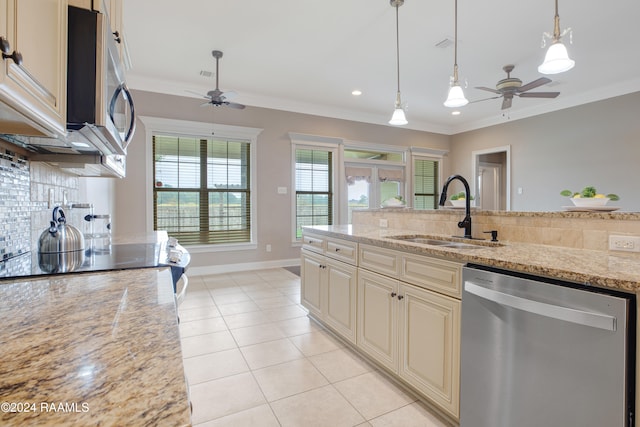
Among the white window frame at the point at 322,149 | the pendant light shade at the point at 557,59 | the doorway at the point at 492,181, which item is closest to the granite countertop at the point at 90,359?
the pendant light shade at the point at 557,59

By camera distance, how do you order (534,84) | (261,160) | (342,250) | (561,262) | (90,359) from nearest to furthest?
(90,359), (561,262), (342,250), (534,84), (261,160)

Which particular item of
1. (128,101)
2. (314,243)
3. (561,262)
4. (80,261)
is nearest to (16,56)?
(128,101)

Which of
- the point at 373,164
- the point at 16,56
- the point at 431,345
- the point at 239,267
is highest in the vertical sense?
the point at 373,164

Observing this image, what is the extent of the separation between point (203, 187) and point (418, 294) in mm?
4195

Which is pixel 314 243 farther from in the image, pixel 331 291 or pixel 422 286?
pixel 422 286

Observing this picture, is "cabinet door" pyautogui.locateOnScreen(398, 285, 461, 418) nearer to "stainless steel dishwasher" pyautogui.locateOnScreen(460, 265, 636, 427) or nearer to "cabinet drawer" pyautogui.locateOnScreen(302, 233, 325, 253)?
"stainless steel dishwasher" pyautogui.locateOnScreen(460, 265, 636, 427)

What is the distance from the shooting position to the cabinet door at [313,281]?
2.77 m

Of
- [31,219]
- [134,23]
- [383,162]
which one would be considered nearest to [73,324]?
[31,219]

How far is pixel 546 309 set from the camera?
3.78 ft

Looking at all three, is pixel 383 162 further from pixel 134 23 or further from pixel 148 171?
pixel 134 23

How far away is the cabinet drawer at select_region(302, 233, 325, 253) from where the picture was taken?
9.07 ft

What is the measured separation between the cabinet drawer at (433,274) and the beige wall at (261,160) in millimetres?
3908

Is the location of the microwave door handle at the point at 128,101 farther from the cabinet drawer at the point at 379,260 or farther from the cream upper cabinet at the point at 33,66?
the cabinet drawer at the point at 379,260

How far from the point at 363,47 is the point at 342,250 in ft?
8.75
